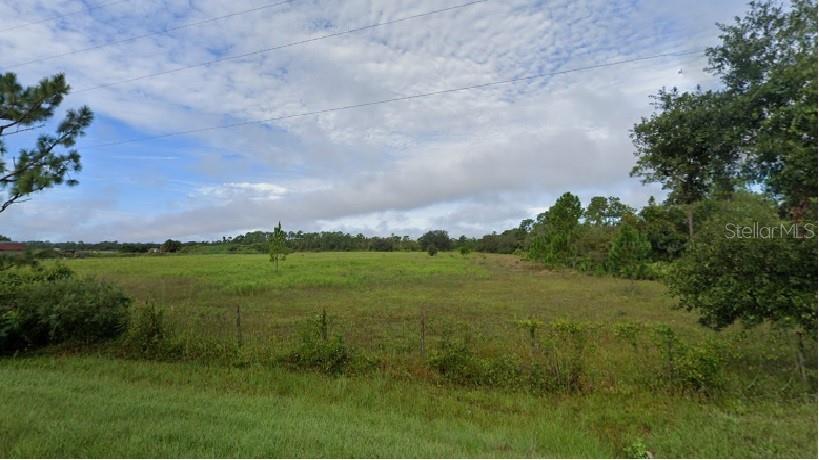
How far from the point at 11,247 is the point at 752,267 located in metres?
13.1

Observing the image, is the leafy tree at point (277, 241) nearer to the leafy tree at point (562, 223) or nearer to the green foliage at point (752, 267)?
the leafy tree at point (562, 223)

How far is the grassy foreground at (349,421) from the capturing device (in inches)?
146

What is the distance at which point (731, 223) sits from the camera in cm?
527

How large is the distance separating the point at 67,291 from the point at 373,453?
9379mm

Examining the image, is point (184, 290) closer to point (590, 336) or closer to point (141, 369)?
point (141, 369)

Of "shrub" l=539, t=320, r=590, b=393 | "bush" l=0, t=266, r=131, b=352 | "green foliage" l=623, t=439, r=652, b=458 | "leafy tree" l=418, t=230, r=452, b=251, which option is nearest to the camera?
"green foliage" l=623, t=439, r=652, b=458

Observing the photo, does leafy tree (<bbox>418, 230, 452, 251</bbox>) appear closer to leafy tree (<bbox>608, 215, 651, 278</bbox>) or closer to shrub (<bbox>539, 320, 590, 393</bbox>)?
leafy tree (<bbox>608, 215, 651, 278</bbox>)

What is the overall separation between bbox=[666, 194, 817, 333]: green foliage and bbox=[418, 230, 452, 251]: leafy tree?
89616 millimetres

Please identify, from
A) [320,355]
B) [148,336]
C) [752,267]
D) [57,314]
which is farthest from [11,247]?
[752,267]

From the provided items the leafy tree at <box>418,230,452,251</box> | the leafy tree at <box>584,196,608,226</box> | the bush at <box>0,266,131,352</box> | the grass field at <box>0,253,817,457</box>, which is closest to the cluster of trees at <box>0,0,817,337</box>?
the grass field at <box>0,253,817,457</box>

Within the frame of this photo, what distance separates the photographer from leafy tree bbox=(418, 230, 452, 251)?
3816 inches

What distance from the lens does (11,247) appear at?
288 inches

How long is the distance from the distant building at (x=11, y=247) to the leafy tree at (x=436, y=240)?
89022 millimetres

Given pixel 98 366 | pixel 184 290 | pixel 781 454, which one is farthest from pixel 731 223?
pixel 184 290
